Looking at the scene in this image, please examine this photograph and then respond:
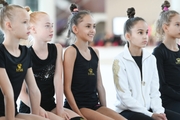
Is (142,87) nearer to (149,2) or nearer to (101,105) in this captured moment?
(101,105)

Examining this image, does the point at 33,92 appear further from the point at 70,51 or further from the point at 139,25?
the point at 139,25

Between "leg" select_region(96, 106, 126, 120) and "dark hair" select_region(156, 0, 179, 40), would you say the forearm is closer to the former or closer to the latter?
"leg" select_region(96, 106, 126, 120)

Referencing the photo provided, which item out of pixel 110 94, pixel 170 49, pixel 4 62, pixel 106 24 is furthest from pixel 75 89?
pixel 106 24

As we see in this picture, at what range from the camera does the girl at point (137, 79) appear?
2.34 metres

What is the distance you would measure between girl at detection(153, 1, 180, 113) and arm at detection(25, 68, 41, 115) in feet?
3.29

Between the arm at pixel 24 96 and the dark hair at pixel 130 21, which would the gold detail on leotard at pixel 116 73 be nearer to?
the dark hair at pixel 130 21

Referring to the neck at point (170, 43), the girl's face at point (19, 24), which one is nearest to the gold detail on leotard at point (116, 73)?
the neck at point (170, 43)

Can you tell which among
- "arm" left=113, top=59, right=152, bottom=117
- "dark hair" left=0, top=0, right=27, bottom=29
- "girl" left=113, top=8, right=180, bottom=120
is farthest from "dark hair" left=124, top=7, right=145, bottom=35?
"dark hair" left=0, top=0, right=27, bottom=29

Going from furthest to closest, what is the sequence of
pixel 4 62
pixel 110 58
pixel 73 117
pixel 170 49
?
pixel 110 58 → pixel 170 49 → pixel 73 117 → pixel 4 62

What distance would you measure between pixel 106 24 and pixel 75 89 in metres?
8.82

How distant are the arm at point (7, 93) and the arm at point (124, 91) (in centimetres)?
82

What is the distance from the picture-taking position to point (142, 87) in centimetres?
242

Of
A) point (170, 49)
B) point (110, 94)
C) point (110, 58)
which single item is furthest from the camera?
point (110, 58)

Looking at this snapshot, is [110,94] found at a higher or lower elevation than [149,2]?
lower
